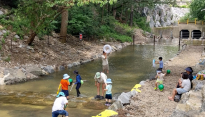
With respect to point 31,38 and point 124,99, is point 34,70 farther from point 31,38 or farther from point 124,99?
point 124,99

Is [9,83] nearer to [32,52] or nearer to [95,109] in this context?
[32,52]

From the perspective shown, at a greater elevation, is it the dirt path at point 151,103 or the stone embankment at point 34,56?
the stone embankment at point 34,56

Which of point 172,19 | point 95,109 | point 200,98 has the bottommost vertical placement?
point 95,109

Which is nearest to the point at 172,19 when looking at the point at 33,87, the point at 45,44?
the point at 45,44

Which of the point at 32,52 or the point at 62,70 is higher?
the point at 32,52

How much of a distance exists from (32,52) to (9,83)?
4157mm

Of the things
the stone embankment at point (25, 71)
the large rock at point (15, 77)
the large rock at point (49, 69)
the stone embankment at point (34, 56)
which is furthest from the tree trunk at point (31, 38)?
the large rock at point (15, 77)

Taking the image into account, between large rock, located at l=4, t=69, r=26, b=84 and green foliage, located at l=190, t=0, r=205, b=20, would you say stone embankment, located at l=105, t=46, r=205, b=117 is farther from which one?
green foliage, located at l=190, t=0, r=205, b=20

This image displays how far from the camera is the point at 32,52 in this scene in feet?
49.2

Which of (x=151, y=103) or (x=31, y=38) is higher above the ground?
(x=31, y=38)

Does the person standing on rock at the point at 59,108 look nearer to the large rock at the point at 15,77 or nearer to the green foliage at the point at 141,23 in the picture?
the large rock at the point at 15,77

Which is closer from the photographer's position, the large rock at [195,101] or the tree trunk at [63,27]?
the large rock at [195,101]

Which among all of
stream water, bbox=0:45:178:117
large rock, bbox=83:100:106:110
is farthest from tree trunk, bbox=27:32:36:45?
large rock, bbox=83:100:106:110

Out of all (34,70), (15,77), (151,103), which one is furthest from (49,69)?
(151,103)
